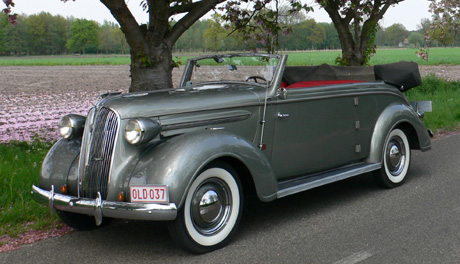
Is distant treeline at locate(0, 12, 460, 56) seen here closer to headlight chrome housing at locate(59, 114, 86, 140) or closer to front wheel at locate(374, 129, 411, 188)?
front wheel at locate(374, 129, 411, 188)

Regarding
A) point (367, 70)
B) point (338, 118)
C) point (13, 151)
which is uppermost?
point (367, 70)

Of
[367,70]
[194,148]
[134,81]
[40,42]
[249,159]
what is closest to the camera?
[194,148]

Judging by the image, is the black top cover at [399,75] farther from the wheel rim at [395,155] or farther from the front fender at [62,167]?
the front fender at [62,167]

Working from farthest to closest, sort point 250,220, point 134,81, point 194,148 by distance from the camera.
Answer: point 134,81
point 250,220
point 194,148

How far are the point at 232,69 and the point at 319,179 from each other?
139 cm

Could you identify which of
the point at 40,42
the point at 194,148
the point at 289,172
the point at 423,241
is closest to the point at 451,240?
the point at 423,241

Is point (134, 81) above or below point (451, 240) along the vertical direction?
above

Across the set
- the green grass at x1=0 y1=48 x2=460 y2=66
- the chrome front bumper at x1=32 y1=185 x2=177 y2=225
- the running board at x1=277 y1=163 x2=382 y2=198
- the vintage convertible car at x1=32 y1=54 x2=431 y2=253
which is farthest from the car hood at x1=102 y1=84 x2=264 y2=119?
the green grass at x1=0 y1=48 x2=460 y2=66

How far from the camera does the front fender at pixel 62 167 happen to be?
4059mm

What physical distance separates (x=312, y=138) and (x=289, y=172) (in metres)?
0.43

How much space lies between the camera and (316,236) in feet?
13.7

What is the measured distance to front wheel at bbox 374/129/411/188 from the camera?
18.8 ft

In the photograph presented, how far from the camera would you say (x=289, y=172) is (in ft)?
15.8

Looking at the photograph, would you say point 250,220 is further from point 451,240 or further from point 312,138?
point 451,240
